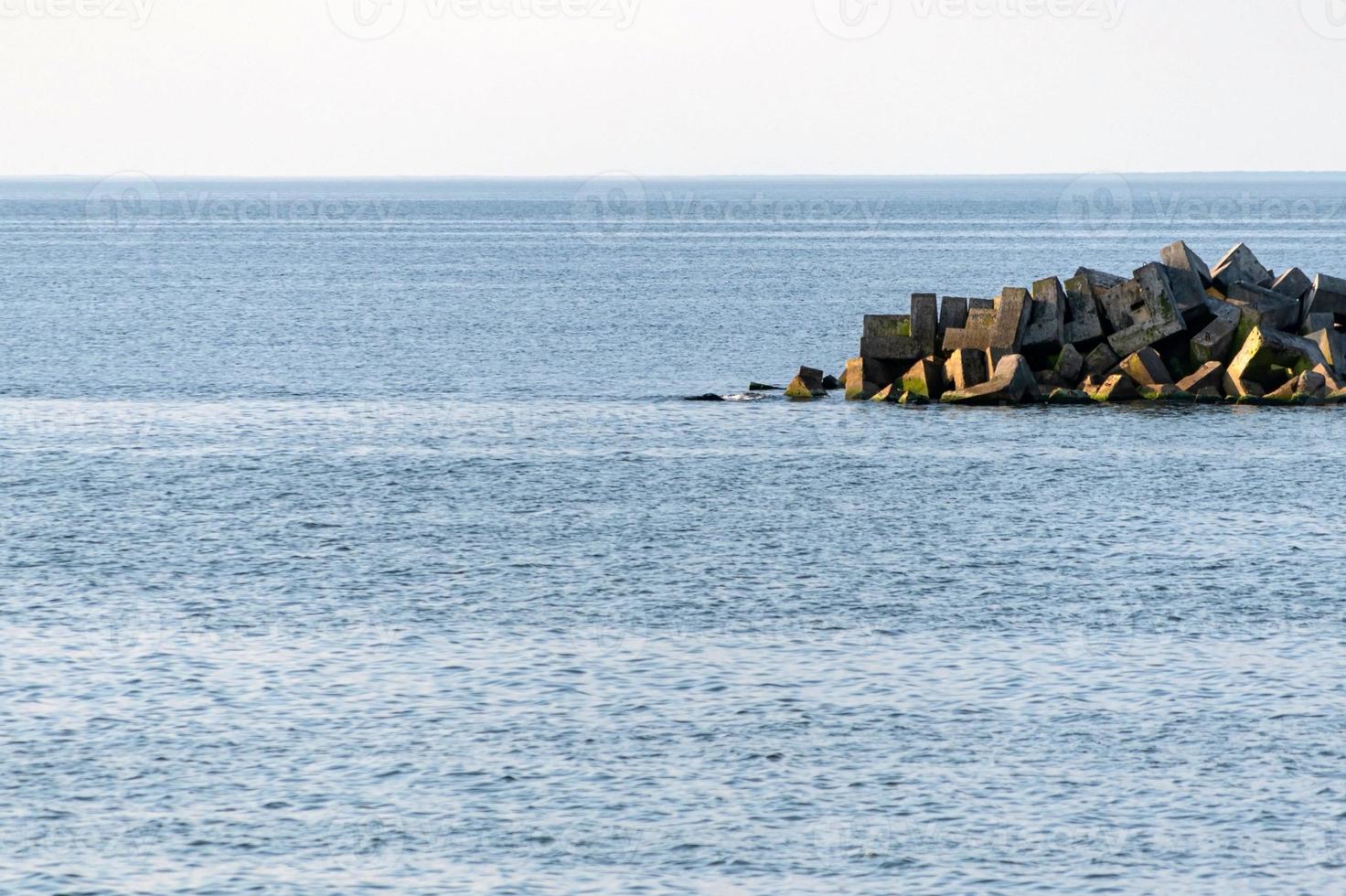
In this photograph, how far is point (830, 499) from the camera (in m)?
37.3

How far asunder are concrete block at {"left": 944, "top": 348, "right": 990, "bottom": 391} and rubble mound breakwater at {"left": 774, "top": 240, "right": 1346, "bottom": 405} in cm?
3

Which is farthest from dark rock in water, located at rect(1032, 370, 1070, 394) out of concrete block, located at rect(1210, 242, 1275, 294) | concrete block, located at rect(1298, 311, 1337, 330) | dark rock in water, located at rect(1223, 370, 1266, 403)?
concrete block, located at rect(1298, 311, 1337, 330)

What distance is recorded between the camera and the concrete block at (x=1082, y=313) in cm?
5072

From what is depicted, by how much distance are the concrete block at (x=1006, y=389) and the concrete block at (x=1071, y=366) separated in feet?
4.01

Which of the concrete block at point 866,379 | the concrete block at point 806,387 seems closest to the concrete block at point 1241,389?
the concrete block at point 866,379

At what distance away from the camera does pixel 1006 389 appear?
49688 mm

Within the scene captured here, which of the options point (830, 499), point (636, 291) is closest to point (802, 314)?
point (636, 291)

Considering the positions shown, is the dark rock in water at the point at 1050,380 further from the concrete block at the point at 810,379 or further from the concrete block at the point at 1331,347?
the concrete block at the point at 1331,347

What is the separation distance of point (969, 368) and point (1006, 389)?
140 centimetres

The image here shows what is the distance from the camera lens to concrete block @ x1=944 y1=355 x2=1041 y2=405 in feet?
163

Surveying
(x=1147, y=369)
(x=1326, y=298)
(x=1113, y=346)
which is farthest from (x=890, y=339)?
(x=1326, y=298)

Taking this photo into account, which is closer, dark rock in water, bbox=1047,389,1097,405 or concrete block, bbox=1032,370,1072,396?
dark rock in water, bbox=1047,389,1097,405

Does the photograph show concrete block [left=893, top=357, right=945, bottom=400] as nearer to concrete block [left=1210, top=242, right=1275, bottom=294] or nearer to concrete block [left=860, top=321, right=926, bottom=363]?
concrete block [left=860, top=321, right=926, bottom=363]

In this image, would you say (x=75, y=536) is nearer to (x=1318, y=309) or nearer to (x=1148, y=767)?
(x=1148, y=767)
